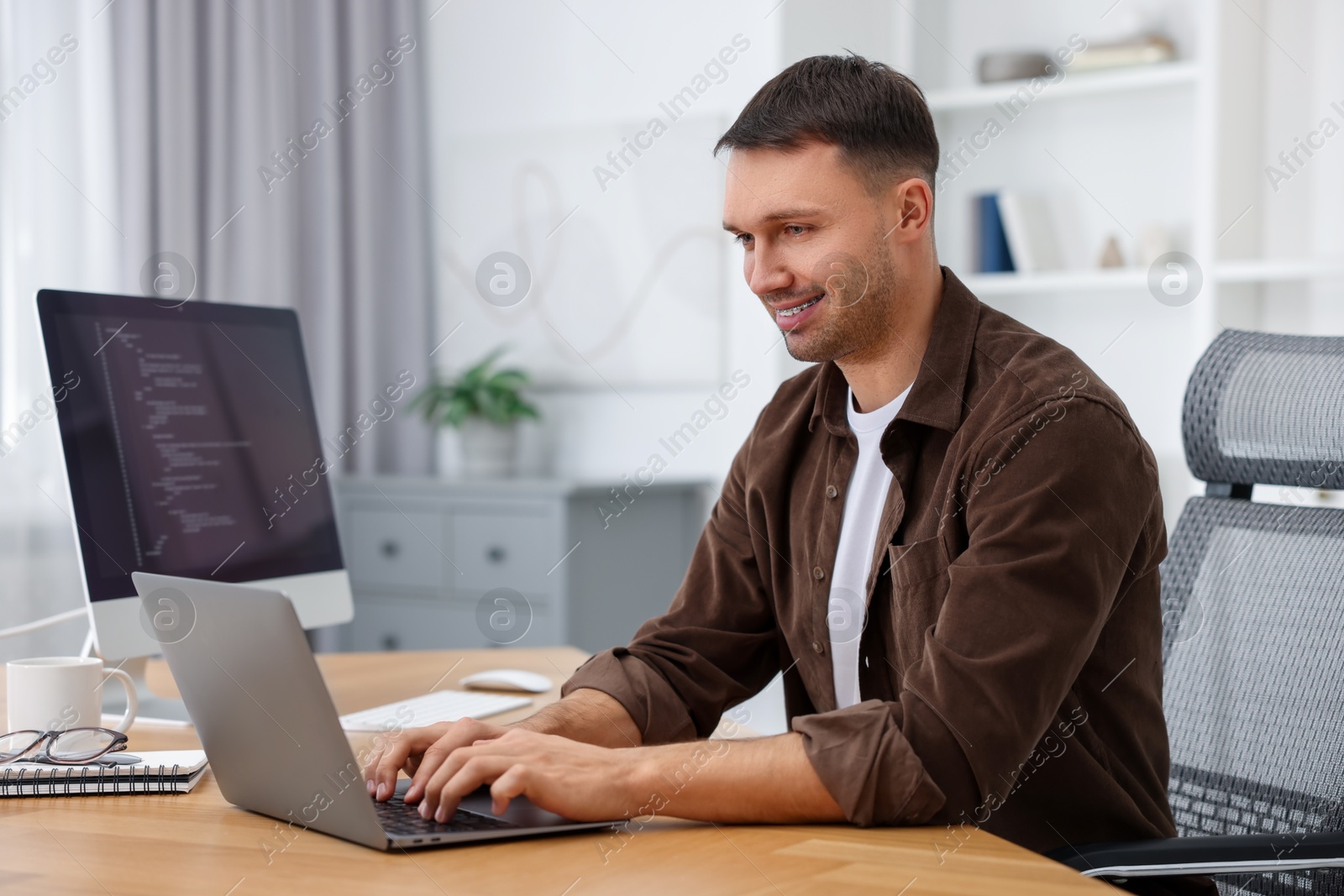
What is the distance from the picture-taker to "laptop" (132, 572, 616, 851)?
2.95 ft

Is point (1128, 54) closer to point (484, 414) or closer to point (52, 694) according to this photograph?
point (484, 414)

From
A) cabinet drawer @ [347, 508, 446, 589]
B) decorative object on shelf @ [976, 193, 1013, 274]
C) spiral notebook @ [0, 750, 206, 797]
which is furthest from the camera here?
cabinet drawer @ [347, 508, 446, 589]

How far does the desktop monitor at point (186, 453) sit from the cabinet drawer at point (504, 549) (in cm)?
144

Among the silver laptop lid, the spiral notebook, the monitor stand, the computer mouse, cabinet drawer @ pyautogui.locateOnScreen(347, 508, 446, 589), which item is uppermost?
the silver laptop lid

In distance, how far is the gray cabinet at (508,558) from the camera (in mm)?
3172

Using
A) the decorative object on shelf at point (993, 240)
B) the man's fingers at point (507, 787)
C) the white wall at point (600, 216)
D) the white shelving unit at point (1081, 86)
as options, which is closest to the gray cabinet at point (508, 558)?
the white wall at point (600, 216)

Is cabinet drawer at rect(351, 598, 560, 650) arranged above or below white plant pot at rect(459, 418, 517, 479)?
below

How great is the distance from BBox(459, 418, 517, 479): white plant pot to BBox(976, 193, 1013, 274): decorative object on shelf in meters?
1.36

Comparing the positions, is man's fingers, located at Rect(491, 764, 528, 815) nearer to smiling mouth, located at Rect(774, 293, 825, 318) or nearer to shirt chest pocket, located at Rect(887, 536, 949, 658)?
shirt chest pocket, located at Rect(887, 536, 949, 658)

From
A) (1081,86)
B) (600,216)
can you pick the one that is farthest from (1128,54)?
(600,216)

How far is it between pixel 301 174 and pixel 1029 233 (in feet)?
6.44

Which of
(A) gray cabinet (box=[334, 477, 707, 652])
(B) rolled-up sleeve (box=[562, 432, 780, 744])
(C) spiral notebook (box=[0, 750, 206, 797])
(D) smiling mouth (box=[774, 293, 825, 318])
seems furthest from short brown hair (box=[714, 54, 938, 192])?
(A) gray cabinet (box=[334, 477, 707, 652])

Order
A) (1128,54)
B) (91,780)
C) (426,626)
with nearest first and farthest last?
(91,780)
(1128,54)
(426,626)

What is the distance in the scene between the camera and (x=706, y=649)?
141 cm
